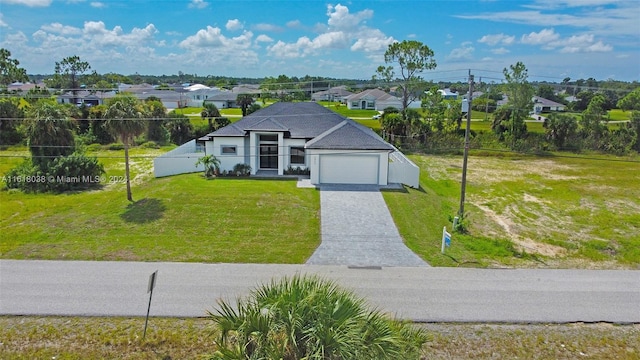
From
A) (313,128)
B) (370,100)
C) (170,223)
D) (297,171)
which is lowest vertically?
(170,223)

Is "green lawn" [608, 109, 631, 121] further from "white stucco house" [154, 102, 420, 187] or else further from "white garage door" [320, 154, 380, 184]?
"white garage door" [320, 154, 380, 184]

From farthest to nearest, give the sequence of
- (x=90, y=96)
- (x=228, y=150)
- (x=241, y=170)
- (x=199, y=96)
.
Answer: (x=199, y=96) < (x=90, y=96) < (x=228, y=150) < (x=241, y=170)

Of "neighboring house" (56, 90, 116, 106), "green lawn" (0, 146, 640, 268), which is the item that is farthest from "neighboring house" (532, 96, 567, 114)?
"neighboring house" (56, 90, 116, 106)

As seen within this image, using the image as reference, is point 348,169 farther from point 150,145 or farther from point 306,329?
point 150,145

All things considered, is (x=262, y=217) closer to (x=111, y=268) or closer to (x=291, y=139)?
(x=111, y=268)

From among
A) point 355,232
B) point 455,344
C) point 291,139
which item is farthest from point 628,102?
point 455,344

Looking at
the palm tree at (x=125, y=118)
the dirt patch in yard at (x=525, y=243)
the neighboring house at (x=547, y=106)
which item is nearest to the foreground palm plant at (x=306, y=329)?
the dirt patch in yard at (x=525, y=243)

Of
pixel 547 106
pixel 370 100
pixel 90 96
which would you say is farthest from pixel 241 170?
pixel 547 106
